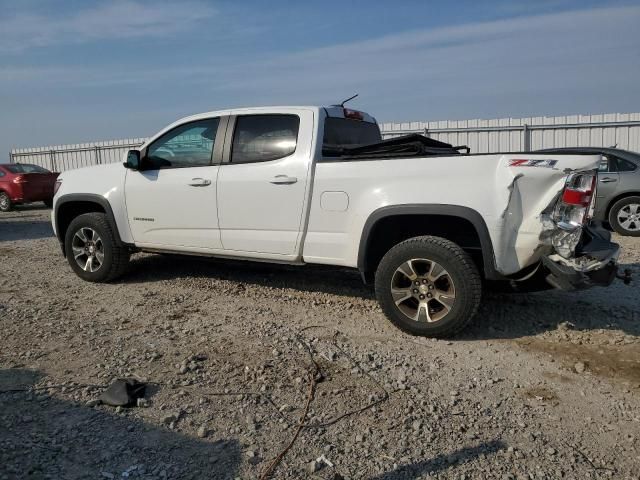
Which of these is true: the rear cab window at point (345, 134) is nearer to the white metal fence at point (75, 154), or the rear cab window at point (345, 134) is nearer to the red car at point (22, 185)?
the red car at point (22, 185)

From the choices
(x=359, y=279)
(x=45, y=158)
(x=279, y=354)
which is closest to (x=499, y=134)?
(x=359, y=279)

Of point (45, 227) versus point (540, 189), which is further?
point (45, 227)

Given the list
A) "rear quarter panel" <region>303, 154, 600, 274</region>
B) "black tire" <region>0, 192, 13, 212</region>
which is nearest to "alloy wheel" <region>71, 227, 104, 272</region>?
"rear quarter panel" <region>303, 154, 600, 274</region>

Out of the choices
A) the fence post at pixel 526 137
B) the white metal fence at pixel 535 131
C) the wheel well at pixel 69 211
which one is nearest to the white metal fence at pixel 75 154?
the white metal fence at pixel 535 131

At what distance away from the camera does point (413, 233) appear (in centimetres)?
478

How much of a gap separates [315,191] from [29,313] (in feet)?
9.54

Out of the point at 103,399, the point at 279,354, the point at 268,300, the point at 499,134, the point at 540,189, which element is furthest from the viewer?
the point at 499,134

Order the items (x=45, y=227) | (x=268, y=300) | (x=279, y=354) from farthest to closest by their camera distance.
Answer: (x=45, y=227) → (x=268, y=300) → (x=279, y=354)

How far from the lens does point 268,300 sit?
543 centimetres

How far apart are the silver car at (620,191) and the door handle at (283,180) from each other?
6.08 m

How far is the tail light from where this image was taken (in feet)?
12.4

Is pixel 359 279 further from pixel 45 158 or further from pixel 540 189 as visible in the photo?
pixel 45 158

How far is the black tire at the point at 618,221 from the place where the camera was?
8945 mm

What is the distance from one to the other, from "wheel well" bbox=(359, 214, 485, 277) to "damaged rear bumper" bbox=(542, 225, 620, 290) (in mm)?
643
